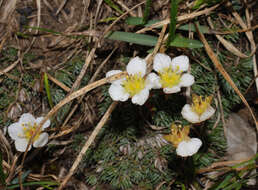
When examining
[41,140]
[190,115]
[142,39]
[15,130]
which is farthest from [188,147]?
[15,130]

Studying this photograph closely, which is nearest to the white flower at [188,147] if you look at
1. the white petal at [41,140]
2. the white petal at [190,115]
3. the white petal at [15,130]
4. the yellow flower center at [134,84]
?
the white petal at [190,115]

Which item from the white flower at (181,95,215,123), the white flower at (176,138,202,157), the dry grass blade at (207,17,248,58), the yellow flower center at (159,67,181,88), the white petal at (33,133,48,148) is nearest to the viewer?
the white flower at (176,138,202,157)

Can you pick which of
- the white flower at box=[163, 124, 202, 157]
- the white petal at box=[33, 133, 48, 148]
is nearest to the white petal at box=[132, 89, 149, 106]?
the white flower at box=[163, 124, 202, 157]

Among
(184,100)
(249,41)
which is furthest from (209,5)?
(184,100)

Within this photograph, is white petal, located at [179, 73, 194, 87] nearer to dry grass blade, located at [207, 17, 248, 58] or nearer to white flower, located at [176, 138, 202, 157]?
white flower, located at [176, 138, 202, 157]

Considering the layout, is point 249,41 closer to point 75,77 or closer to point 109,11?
point 109,11
